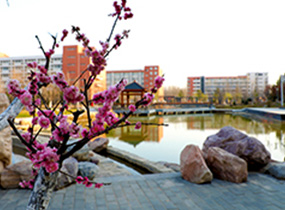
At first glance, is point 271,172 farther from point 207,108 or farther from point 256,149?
point 207,108

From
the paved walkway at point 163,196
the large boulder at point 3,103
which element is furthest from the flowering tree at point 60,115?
the large boulder at point 3,103

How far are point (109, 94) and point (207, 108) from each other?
36195 mm

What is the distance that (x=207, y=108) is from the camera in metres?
36.2

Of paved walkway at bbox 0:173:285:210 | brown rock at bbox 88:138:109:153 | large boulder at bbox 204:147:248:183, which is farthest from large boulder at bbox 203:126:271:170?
brown rock at bbox 88:138:109:153

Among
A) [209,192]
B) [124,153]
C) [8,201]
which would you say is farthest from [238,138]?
[8,201]

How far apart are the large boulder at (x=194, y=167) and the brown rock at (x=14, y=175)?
9.25 feet

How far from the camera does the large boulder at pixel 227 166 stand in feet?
13.1

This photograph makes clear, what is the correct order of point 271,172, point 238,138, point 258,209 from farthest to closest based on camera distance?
point 238,138
point 271,172
point 258,209

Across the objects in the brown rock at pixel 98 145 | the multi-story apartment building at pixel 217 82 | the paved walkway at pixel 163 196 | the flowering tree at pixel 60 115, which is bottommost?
the brown rock at pixel 98 145

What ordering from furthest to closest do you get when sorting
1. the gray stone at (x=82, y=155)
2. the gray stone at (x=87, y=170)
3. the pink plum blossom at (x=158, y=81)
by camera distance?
1. the gray stone at (x=82, y=155)
2. the gray stone at (x=87, y=170)
3. the pink plum blossom at (x=158, y=81)

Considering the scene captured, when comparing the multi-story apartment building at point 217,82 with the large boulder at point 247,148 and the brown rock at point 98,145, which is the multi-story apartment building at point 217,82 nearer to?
the brown rock at point 98,145

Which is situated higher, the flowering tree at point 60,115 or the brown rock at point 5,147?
the flowering tree at point 60,115

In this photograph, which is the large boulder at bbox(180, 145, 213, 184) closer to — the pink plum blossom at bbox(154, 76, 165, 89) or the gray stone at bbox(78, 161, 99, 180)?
the gray stone at bbox(78, 161, 99, 180)

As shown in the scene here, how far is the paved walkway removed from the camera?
3086 mm
